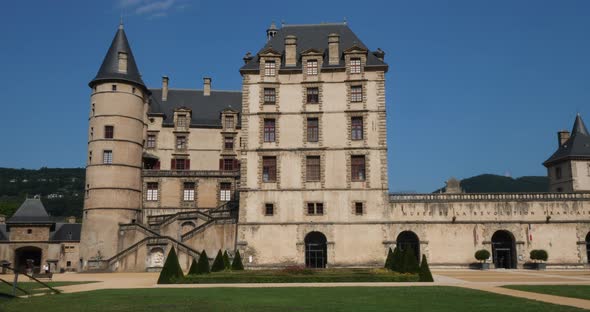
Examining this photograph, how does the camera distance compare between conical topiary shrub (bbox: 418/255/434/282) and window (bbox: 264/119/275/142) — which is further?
window (bbox: 264/119/275/142)

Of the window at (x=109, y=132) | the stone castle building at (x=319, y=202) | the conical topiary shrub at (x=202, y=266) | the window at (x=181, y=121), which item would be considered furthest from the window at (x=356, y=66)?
the window at (x=109, y=132)

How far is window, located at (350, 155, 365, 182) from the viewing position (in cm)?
4025

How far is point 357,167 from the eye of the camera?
40.3 metres

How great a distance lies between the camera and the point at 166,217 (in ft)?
153

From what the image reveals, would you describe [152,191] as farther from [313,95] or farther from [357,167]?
[357,167]

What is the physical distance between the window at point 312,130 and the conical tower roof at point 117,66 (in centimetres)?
1675

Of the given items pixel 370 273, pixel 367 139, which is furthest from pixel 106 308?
Result: pixel 367 139

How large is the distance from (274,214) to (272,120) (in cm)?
718

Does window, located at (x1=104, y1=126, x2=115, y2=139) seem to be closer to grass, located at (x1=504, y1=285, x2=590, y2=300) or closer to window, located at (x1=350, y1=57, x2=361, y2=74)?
window, located at (x1=350, y1=57, x2=361, y2=74)

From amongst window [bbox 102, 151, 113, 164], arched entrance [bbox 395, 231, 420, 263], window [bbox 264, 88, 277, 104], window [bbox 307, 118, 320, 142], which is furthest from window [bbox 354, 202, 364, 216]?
window [bbox 102, 151, 113, 164]

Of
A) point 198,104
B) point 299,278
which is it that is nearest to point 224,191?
point 198,104

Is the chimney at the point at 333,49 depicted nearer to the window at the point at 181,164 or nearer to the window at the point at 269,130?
the window at the point at 269,130

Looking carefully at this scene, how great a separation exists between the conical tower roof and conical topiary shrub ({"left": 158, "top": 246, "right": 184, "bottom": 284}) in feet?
79.3

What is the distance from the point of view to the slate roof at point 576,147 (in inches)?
1976
